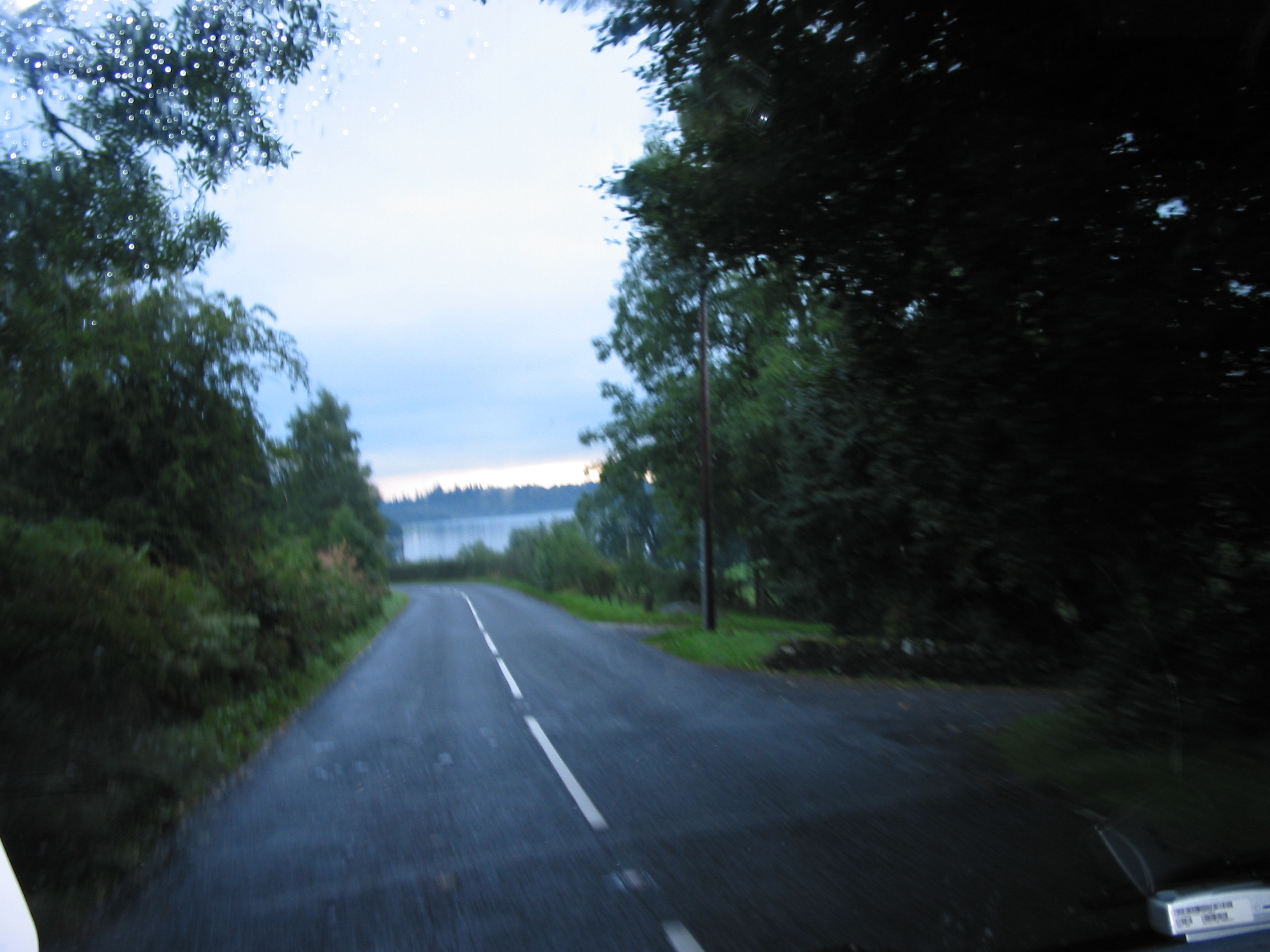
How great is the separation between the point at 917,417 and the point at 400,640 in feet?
60.7

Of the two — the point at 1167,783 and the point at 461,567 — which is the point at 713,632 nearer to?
the point at 1167,783

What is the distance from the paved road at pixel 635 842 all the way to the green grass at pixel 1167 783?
0.39 meters

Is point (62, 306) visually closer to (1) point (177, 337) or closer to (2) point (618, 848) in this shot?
(1) point (177, 337)

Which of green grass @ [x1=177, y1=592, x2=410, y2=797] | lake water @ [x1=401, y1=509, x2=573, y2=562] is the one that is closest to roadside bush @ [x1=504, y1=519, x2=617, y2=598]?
lake water @ [x1=401, y1=509, x2=573, y2=562]

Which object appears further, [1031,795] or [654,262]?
[654,262]

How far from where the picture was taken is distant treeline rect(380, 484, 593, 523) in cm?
1487

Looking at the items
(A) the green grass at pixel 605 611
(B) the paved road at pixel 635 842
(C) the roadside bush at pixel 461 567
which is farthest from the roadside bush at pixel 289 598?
(C) the roadside bush at pixel 461 567

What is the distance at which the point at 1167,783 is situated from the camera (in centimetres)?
590

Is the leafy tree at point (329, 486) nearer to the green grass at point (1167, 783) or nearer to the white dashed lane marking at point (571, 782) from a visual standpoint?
the white dashed lane marking at point (571, 782)

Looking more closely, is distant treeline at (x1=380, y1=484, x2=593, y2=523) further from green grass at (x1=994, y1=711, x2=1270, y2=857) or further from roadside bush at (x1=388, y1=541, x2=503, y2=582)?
roadside bush at (x1=388, y1=541, x2=503, y2=582)

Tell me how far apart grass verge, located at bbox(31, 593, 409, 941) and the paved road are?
255mm

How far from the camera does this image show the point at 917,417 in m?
8.09

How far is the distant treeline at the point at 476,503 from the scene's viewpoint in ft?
48.8

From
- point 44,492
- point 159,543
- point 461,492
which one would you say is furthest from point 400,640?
point 44,492
